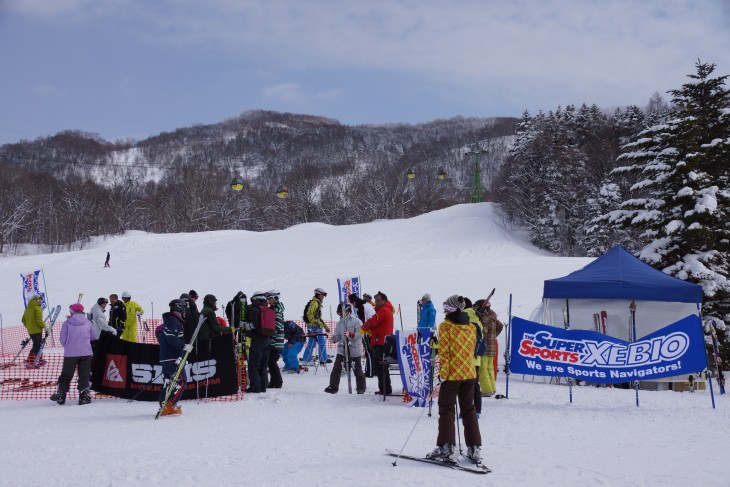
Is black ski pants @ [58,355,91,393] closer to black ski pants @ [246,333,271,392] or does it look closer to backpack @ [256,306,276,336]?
black ski pants @ [246,333,271,392]

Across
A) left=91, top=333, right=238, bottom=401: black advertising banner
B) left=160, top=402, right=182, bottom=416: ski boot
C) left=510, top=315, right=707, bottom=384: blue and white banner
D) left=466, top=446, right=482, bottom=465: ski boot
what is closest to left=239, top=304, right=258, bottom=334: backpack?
left=91, top=333, right=238, bottom=401: black advertising banner

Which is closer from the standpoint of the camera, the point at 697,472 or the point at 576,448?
the point at 697,472

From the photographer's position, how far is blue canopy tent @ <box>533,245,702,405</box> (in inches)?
488

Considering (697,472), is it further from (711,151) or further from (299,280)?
(299,280)

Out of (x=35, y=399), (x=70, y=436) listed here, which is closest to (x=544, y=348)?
(x=70, y=436)

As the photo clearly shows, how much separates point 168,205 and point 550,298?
8727 cm

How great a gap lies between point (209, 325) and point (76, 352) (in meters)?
2.09

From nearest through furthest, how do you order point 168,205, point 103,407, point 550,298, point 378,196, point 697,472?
point 697,472 < point 103,407 < point 550,298 < point 378,196 < point 168,205

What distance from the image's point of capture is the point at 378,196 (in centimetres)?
8500

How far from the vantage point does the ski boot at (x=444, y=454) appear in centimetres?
554

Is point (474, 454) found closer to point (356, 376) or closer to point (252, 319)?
point (356, 376)

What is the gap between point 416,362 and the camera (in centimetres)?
890

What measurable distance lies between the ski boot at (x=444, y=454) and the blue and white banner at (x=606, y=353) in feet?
14.6

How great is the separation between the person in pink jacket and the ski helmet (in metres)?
1.51
